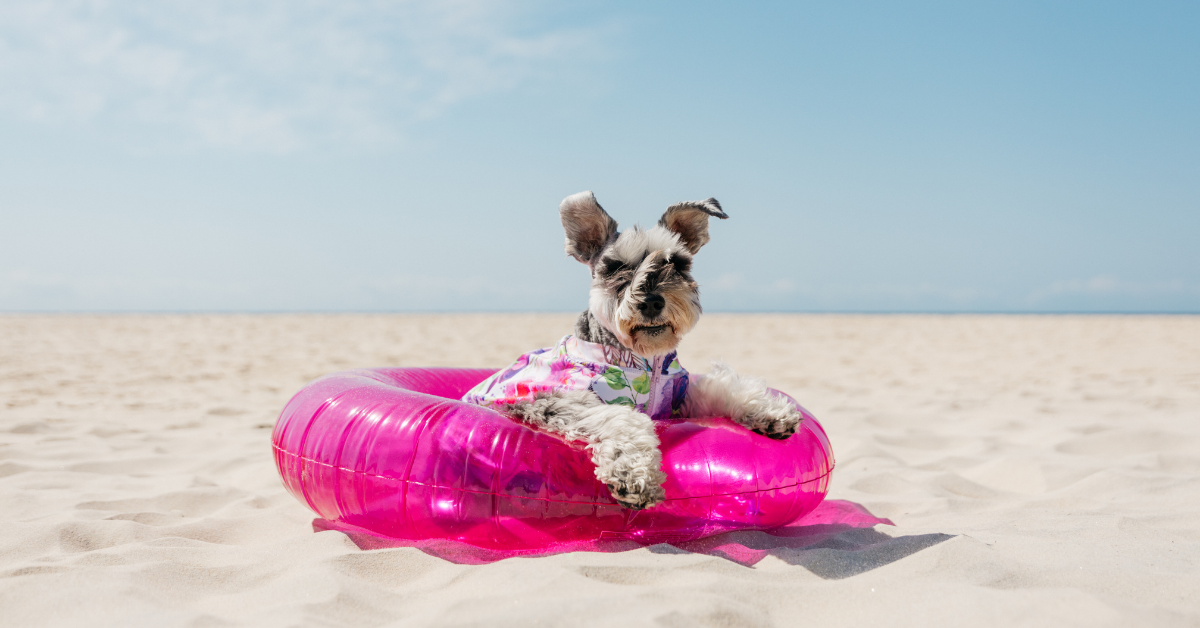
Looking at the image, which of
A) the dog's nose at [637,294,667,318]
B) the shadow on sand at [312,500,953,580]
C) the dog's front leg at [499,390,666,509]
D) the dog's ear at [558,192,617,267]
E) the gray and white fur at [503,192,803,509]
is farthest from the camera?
the dog's ear at [558,192,617,267]

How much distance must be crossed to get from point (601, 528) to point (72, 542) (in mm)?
2535

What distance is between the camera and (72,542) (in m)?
3.40

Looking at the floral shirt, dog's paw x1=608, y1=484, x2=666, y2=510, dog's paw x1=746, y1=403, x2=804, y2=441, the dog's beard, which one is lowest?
dog's paw x1=608, y1=484, x2=666, y2=510

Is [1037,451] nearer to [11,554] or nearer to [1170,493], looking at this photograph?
[1170,493]

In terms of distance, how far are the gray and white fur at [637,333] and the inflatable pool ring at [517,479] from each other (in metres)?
0.14

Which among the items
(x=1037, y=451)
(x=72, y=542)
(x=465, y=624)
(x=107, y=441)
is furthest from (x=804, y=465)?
(x=107, y=441)

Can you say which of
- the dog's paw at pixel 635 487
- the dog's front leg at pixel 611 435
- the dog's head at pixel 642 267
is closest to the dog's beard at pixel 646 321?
the dog's head at pixel 642 267

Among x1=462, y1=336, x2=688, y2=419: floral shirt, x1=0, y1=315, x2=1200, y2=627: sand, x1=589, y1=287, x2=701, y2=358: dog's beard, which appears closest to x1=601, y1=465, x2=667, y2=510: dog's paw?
x1=0, y1=315, x2=1200, y2=627: sand

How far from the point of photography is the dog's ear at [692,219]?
158 inches

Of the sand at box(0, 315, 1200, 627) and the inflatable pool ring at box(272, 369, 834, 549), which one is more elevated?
the inflatable pool ring at box(272, 369, 834, 549)

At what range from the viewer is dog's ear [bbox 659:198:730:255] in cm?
400

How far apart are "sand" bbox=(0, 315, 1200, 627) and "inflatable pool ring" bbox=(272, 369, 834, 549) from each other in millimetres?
225

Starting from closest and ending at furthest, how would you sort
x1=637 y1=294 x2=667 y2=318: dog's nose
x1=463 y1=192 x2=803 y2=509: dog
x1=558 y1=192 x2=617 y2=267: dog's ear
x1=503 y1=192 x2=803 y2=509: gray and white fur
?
x1=503 y1=192 x2=803 y2=509: gray and white fur
x1=463 y1=192 x2=803 y2=509: dog
x1=637 y1=294 x2=667 y2=318: dog's nose
x1=558 y1=192 x2=617 y2=267: dog's ear

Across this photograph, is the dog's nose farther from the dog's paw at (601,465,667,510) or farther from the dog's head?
the dog's paw at (601,465,667,510)
